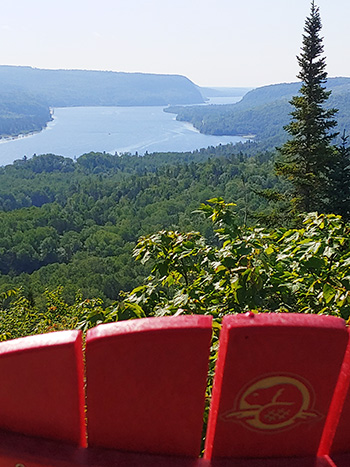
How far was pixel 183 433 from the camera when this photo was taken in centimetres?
116

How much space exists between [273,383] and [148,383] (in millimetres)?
275

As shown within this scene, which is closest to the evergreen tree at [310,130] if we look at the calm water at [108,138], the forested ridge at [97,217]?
the forested ridge at [97,217]

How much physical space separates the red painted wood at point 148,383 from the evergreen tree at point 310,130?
18.8 metres

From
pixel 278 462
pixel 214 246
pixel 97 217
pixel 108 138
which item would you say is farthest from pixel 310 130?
pixel 108 138

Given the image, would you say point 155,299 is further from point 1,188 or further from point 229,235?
point 1,188

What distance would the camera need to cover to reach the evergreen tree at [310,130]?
63.2 feet

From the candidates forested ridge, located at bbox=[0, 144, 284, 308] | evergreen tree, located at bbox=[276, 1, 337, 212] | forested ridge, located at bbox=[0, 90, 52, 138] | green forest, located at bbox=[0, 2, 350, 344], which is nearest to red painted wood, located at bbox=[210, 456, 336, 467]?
green forest, located at bbox=[0, 2, 350, 344]

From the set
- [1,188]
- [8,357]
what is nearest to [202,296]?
[8,357]

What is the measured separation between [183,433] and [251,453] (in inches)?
7.2

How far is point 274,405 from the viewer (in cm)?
112

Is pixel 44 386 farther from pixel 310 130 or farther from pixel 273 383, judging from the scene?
pixel 310 130

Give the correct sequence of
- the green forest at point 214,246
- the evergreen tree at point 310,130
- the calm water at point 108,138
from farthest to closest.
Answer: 1. the calm water at point 108,138
2. the evergreen tree at point 310,130
3. the green forest at point 214,246

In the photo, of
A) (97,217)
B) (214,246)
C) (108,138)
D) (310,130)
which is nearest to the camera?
(214,246)

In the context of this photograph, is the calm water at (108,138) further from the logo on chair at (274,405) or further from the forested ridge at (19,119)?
the logo on chair at (274,405)
